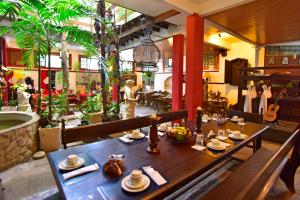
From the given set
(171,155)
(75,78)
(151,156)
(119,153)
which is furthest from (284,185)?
(75,78)

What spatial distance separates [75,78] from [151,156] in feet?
35.4

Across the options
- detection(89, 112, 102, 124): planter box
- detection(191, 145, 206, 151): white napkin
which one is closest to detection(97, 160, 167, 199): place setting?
detection(191, 145, 206, 151): white napkin

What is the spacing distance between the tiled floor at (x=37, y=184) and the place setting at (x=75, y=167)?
1.17m

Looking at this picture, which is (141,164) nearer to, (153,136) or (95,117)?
(153,136)

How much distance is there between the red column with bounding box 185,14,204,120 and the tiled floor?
1.60 metres

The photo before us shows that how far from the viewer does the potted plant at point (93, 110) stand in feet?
13.4

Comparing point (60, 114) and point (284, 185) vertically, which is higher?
point (60, 114)

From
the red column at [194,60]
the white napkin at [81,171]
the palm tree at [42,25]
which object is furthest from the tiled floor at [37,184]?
the palm tree at [42,25]

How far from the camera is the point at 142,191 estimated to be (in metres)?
1.17

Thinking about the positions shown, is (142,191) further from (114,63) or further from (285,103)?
(285,103)

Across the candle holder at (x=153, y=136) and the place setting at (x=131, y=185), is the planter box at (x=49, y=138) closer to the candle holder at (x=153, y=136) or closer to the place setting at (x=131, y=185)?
the candle holder at (x=153, y=136)

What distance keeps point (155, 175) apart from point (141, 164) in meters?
0.21

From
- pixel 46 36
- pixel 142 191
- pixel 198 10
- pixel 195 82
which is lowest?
pixel 142 191

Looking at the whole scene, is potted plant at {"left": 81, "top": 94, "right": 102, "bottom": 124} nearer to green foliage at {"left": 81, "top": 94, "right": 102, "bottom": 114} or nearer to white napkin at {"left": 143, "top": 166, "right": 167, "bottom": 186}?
green foliage at {"left": 81, "top": 94, "right": 102, "bottom": 114}
